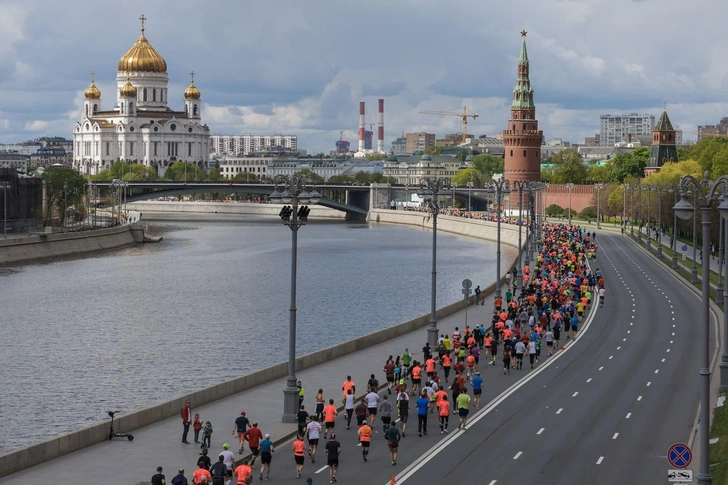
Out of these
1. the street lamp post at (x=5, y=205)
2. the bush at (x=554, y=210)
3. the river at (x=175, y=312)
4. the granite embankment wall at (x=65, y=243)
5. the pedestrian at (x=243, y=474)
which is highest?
the street lamp post at (x=5, y=205)

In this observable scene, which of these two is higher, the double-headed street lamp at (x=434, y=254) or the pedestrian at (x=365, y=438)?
the double-headed street lamp at (x=434, y=254)

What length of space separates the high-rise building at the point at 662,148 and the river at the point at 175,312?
2174 inches

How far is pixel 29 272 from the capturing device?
80.9 meters

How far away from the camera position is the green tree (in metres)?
120

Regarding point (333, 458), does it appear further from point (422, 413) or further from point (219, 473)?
point (422, 413)

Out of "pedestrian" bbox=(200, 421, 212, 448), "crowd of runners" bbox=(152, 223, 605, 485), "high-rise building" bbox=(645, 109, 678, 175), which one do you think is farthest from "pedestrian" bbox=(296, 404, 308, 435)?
"high-rise building" bbox=(645, 109, 678, 175)

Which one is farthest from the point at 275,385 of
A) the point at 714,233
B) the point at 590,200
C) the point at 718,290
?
the point at 590,200

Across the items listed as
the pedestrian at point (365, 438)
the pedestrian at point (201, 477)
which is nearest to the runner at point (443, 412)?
the pedestrian at point (365, 438)

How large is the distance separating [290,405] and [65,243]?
72.5m

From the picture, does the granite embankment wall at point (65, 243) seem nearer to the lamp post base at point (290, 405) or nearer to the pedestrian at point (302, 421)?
the lamp post base at point (290, 405)

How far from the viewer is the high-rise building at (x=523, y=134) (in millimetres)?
168500

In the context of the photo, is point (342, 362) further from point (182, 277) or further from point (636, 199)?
point (636, 199)

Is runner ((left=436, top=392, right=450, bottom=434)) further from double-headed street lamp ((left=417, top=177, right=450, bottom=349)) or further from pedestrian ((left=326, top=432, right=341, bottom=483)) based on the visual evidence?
double-headed street lamp ((left=417, top=177, right=450, bottom=349))

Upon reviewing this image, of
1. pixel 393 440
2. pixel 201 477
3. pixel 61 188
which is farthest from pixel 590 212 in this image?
pixel 201 477
